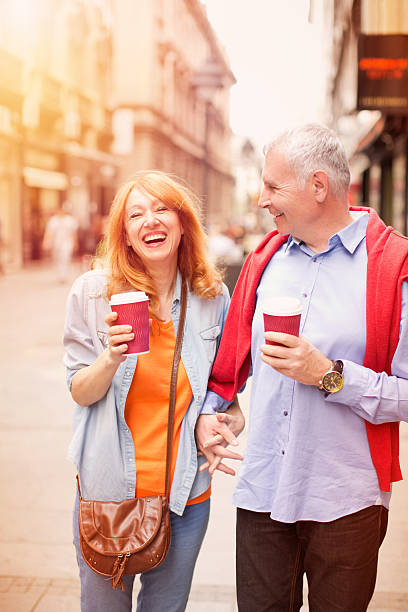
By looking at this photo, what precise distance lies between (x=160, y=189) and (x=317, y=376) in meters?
0.80

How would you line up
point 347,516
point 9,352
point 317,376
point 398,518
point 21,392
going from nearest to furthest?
point 317,376
point 347,516
point 398,518
point 21,392
point 9,352

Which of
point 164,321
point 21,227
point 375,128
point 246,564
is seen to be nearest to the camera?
point 246,564

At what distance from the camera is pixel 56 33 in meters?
23.9

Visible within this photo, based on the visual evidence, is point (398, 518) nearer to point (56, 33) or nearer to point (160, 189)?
point (160, 189)

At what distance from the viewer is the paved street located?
3191 millimetres

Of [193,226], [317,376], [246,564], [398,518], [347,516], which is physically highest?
[193,226]

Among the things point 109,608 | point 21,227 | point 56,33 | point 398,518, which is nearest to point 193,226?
point 109,608

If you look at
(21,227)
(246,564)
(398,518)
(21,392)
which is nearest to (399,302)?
(246,564)

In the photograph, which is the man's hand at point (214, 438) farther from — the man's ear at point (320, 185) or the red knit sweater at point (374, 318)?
the man's ear at point (320, 185)

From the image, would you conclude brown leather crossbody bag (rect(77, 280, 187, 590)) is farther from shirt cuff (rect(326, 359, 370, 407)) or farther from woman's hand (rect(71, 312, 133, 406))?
shirt cuff (rect(326, 359, 370, 407))

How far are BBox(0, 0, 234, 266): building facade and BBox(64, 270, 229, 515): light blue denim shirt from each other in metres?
8.62

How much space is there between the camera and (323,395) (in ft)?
6.05

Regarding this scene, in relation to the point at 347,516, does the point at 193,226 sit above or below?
above

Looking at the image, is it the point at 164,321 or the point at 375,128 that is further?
the point at 375,128
